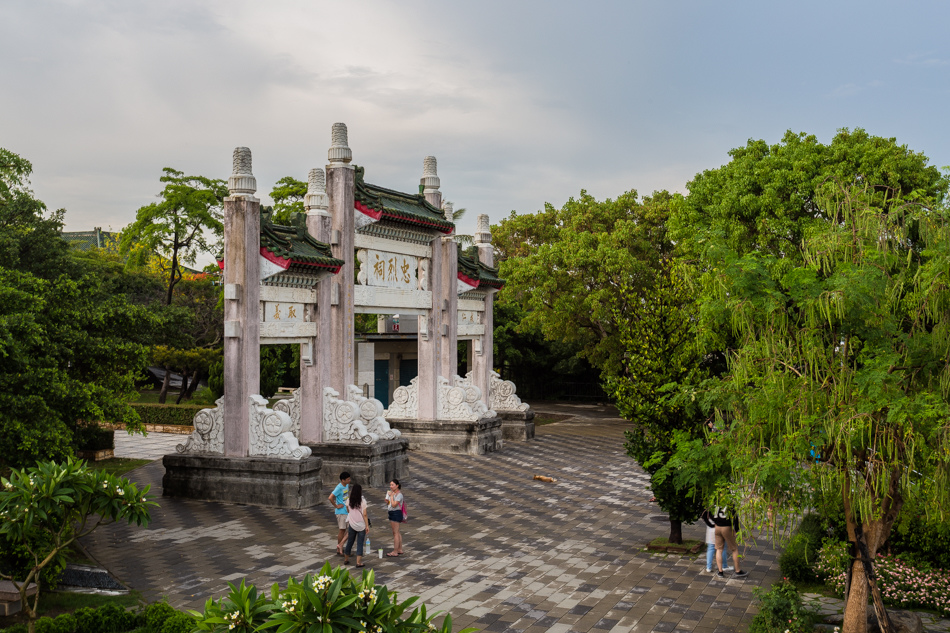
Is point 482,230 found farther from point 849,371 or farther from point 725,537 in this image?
point 849,371

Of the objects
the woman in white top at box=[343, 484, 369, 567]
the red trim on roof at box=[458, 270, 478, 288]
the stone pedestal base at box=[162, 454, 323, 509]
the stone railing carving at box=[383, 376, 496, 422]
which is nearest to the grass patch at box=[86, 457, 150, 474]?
the stone pedestal base at box=[162, 454, 323, 509]

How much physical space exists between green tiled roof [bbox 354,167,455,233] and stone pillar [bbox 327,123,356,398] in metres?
0.36

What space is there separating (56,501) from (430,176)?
648 inches

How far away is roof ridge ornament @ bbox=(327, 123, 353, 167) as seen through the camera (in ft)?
63.7

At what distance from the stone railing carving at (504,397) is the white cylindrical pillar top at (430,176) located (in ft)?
20.9

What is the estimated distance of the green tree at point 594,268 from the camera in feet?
94.4

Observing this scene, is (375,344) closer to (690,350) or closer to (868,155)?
(868,155)

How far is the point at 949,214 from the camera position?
26.3 ft

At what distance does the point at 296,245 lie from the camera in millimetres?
17562

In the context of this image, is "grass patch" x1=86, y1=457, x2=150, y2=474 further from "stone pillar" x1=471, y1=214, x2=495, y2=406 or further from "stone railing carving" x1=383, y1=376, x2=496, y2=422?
"stone pillar" x1=471, y1=214, x2=495, y2=406

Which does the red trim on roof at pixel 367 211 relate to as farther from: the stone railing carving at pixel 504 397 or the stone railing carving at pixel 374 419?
the stone railing carving at pixel 504 397

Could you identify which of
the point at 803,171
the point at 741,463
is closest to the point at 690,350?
the point at 741,463

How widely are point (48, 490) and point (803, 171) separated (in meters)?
19.9

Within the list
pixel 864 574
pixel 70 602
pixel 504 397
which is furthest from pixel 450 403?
pixel 864 574
